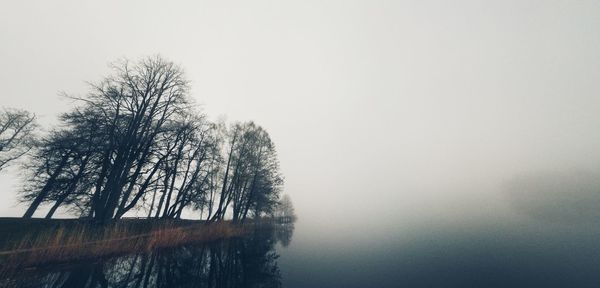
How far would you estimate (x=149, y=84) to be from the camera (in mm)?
15539

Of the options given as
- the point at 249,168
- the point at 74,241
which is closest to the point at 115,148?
the point at 74,241

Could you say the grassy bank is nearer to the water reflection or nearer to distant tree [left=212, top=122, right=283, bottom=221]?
the water reflection

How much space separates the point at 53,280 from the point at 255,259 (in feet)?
28.5

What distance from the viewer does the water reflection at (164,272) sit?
23.7 ft

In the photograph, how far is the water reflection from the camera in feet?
23.7

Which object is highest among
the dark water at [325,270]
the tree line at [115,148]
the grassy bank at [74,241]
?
the tree line at [115,148]

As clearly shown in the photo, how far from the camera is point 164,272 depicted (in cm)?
912

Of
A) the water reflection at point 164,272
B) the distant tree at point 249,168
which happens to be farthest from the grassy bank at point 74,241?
the distant tree at point 249,168

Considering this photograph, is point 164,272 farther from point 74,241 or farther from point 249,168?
point 249,168

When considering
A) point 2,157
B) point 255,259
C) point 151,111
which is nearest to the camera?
point 255,259

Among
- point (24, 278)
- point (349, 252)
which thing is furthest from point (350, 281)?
point (24, 278)

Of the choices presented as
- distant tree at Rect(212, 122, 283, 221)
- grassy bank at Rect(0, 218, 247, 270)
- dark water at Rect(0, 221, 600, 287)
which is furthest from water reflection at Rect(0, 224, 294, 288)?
distant tree at Rect(212, 122, 283, 221)

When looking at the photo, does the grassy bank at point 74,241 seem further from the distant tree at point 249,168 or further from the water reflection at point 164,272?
the distant tree at point 249,168

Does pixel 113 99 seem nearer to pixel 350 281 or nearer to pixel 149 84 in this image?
pixel 149 84
